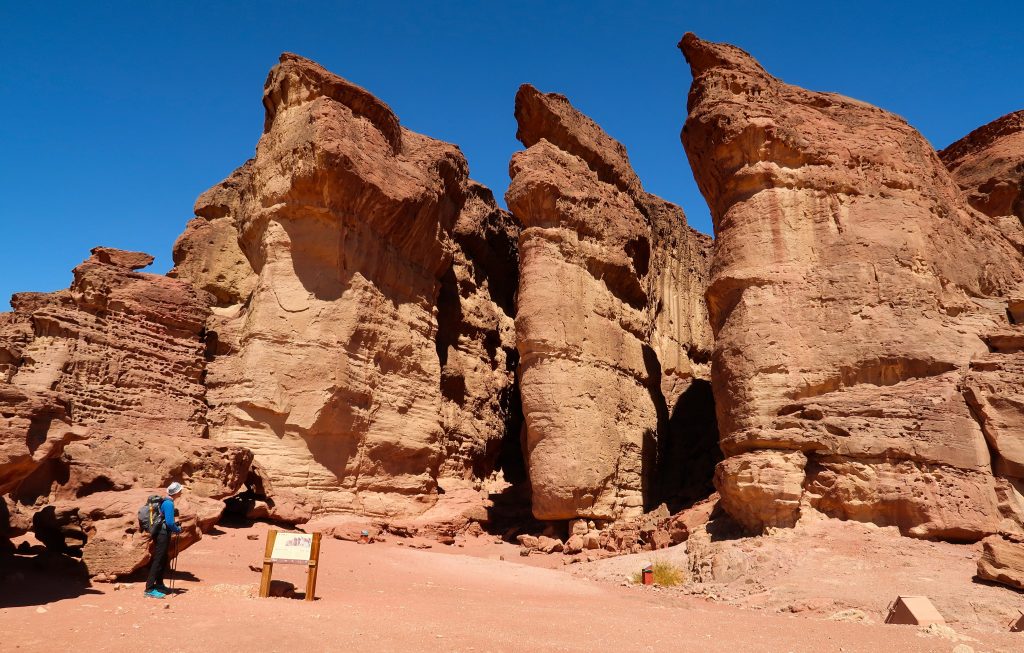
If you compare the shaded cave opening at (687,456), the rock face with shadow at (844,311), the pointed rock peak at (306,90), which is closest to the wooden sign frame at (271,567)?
the rock face with shadow at (844,311)

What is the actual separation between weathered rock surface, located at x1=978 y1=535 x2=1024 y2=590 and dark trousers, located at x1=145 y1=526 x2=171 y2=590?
8821 mm

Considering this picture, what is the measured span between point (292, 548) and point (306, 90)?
11.1 metres

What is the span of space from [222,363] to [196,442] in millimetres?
2703

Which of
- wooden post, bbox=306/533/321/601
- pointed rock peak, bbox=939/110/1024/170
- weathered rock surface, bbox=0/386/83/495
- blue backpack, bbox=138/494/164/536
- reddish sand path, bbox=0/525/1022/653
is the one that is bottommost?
reddish sand path, bbox=0/525/1022/653

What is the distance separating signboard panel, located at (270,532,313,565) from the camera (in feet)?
23.2

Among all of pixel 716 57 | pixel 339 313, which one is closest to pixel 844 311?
pixel 716 57

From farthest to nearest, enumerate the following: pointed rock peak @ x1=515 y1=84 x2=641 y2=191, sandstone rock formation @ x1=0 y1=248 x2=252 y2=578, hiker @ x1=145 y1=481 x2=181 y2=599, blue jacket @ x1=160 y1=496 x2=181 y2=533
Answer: pointed rock peak @ x1=515 y1=84 x2=641 y2=191 → sandstone rock formation @ x1=0 y1=248 x2=252 y2=578 → blue jacket @ x1=160 y1=496 x2=181 y2=533 → hiker @ x1=145 y1=481 x2=181 y2=599

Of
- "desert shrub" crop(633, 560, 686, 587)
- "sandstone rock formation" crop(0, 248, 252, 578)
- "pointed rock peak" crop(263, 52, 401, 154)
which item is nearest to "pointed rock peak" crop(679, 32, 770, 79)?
"pointed rock peak" crop(263, 52, 401, 154)

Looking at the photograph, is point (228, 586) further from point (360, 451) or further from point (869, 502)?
point (869, 502)

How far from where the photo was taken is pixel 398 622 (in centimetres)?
622

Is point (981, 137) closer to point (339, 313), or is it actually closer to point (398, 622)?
point (339, 313)

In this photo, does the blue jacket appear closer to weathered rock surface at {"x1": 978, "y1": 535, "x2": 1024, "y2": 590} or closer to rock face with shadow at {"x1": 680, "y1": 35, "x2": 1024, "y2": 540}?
rock face with shadow at {"x1": 680, "y1": 35, "x2": 1024, "y2": 540}

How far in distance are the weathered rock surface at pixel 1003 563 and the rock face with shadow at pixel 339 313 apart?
10028mm

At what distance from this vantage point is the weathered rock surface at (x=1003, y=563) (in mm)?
8258
